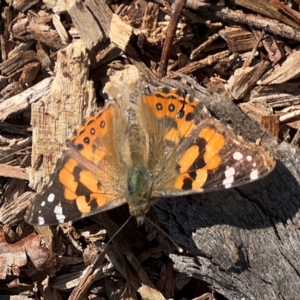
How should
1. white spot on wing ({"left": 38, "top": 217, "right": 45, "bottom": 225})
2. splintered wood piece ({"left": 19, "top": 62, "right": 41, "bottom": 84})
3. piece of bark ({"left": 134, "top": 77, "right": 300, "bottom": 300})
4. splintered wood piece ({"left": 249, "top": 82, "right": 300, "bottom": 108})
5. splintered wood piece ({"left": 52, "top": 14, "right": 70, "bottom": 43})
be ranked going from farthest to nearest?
splintered wood piece ({"left": 19, "top": 62, "right": 41, "bottom": 84}) → splintered wood piece ({"left": 52, "top": 14, "right": 70, "bottom": 43}) → splintered wood piece ({"left": 249, "top": 82, "right": 300, "bottom": 108}) → white spot on wing ({"left": 38, "top": 217, "right": 45, "bottom": 225}) → piece of bark ({"left": 134, "top": 77, "right": 300, "bottom": 300})

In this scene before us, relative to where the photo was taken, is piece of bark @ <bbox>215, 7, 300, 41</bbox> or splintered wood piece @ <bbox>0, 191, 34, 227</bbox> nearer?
piece of bark @ <bbox>215, 7, 300, 41</bbox>

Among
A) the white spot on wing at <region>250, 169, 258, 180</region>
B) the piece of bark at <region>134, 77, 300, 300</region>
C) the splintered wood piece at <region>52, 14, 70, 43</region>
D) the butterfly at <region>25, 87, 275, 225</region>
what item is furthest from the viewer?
the splintered wood piece at <region>52, 14, 70, 43</region>

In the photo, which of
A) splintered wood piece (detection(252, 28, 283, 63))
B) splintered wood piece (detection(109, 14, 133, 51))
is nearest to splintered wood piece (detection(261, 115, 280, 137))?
splintered wood piece (detection(252, 28, 283, 63))

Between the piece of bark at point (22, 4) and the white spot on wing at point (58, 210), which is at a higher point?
the piece of bark at point (22, 4)

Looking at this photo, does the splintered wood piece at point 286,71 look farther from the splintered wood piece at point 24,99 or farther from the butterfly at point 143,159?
the splintered wood piece at point 24,99

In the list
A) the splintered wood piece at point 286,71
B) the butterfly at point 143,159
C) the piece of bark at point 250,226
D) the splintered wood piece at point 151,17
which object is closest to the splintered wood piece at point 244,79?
the splintered wood piece at point 286,71

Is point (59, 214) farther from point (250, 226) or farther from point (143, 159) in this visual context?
point (250, 226)

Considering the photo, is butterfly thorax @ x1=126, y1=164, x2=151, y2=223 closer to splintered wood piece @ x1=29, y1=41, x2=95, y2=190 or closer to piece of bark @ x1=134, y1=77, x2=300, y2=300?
piece of bark @ x1=134, y1=77, x2=300, y2=300
